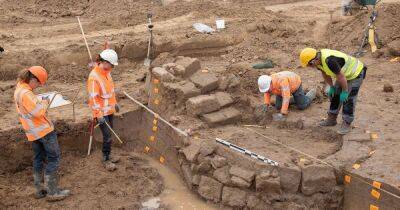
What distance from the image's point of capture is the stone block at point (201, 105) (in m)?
7.54

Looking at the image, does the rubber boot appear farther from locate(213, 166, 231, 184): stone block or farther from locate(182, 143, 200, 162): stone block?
locate(213, 166, 231, 184): stone block

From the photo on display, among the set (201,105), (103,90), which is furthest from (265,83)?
(103,90)

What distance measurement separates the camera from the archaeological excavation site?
250 inches

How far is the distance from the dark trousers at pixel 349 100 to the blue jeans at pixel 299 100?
72cm

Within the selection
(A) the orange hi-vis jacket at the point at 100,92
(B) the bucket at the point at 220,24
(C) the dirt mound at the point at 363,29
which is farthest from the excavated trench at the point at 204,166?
(C) the dirt mound at the point at 363,29

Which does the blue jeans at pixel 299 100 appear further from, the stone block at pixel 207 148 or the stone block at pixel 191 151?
the stone block at pixel 191 151

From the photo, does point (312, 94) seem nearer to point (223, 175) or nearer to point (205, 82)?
point (205, 82)

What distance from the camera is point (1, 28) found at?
39.9 ft

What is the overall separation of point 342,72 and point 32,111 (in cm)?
422

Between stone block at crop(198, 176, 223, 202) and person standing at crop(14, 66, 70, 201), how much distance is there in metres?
1.92

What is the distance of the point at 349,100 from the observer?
7035mm

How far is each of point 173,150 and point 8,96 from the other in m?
3.54

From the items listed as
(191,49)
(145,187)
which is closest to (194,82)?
(145,187)

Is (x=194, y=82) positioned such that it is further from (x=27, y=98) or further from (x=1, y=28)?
(x=1, y=28)
